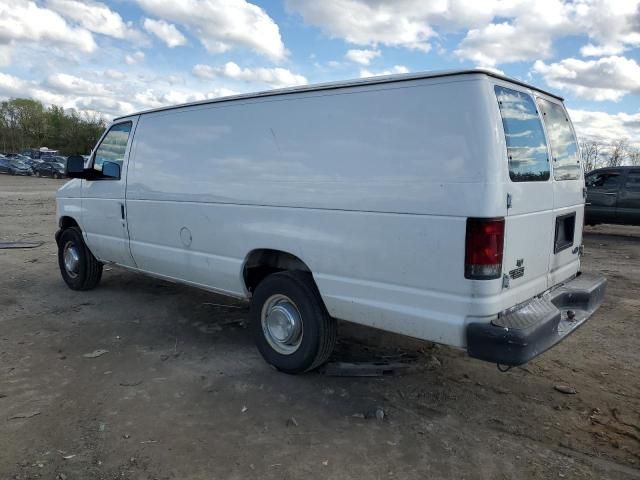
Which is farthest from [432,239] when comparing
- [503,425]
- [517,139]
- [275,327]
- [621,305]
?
[621,305]

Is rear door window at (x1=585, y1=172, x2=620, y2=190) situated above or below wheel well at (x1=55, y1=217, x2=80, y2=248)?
above

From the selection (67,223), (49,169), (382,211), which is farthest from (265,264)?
(49,169)

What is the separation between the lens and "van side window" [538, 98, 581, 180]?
13.0 ft

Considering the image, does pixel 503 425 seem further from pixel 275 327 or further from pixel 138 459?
pixel 138 459

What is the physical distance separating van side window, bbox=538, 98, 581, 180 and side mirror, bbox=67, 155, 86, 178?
16.1 ft

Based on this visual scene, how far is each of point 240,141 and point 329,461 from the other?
265cm

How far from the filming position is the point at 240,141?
174 inches

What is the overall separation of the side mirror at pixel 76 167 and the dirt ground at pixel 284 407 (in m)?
1.64

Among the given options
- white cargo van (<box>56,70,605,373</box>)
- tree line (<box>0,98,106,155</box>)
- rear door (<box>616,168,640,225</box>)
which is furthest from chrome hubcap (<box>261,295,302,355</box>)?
tree line (<box>0,98,106,155</box>)

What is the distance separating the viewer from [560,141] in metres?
4.16

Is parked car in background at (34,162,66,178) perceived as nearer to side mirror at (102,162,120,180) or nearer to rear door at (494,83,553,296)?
side mirror at (102,162,120,180)

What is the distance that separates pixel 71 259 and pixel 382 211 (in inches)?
202

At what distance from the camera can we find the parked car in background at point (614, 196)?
12242 millimetres

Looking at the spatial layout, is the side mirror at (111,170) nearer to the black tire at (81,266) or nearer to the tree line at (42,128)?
the black tire at (81,266)
